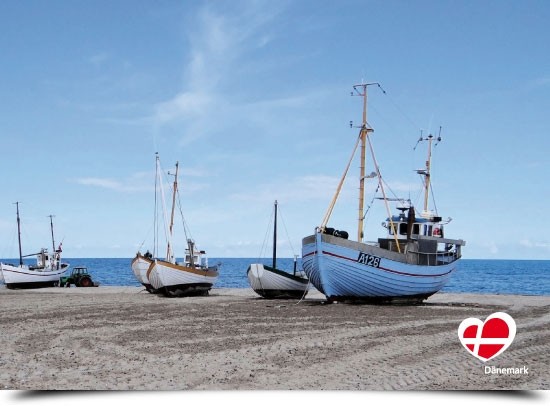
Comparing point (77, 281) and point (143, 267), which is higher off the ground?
point (143, 267)

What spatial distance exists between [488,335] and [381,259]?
71.3 feet

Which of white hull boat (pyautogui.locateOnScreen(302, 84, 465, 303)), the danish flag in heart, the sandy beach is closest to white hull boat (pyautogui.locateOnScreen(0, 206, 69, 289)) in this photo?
the sandy beach

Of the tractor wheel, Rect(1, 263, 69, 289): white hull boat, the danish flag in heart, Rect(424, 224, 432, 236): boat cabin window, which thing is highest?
Rect(424, 224, 432, 236): boat cabin window

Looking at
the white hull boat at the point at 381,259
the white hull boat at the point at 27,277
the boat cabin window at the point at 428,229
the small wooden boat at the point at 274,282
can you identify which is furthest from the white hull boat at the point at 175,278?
the white hull boat at the point at 27,277

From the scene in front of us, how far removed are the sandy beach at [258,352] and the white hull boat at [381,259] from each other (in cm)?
388

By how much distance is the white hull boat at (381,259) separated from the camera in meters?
33.8

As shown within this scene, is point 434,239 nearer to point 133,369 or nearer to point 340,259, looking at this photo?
point 340,259

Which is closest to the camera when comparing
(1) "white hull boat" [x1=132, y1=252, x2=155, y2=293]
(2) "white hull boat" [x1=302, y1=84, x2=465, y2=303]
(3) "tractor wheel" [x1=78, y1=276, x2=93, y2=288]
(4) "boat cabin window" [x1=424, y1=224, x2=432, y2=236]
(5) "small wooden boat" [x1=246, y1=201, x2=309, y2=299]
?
(2) "white hull boat" [x1=302, y1=84, x2=465, y2=303]

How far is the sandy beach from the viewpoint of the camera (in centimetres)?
1381

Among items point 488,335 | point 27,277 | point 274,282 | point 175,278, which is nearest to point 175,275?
point 175,278

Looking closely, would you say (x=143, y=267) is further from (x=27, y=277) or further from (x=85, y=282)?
(x=85, y=282)

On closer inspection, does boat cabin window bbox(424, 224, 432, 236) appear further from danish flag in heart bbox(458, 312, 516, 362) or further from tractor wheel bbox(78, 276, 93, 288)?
tractor wheel bbox(78, 276, 93, 288)

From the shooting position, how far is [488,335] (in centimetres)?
1220

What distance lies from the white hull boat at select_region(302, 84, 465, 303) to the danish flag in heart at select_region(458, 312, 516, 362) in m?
20.2
